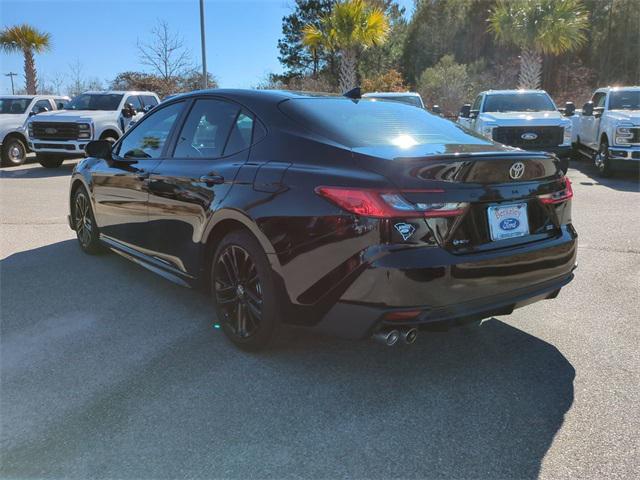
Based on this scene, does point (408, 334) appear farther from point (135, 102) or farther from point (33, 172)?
point (135, 102)

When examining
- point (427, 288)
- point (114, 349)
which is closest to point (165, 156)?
point (114, 349)

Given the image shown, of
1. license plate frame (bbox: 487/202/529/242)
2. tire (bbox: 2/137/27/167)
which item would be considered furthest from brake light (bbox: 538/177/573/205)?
tire (bbox: 2/137/27/167)

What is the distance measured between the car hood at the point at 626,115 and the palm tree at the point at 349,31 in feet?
39.9

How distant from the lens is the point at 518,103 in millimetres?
13312

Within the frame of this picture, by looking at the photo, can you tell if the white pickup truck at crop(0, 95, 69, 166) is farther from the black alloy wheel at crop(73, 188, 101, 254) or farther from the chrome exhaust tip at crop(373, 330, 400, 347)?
the chrome exhaust tip at crop(373, 330, 400, 347)

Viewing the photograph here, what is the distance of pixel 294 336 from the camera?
382 centimetres

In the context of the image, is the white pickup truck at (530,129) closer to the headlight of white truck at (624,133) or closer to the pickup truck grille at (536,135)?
the pickup truck grille at (536,135)

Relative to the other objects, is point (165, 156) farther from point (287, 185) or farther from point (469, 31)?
point (469, 31)

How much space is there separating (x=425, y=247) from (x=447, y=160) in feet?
1.60

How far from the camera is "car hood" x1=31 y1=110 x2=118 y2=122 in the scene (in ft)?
46.7

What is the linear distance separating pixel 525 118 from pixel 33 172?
11971 mm

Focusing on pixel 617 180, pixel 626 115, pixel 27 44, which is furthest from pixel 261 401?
pixel 27 44

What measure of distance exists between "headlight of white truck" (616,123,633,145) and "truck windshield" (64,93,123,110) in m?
12.0

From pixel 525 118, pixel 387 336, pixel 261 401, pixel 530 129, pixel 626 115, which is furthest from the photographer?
pixel 525 118
